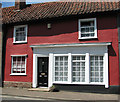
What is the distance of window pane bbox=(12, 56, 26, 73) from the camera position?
1235cm

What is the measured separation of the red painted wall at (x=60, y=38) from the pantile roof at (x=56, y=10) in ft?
1.98

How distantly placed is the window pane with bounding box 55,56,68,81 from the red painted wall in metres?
1.27

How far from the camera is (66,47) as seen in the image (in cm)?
1105

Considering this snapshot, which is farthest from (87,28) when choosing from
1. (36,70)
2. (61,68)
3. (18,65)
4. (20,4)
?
(20,4)

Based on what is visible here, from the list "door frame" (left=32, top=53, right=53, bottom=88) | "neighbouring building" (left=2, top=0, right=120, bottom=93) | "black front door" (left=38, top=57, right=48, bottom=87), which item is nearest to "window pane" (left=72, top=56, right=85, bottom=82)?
"neighbouring building" (left=2, top=0, right=120, bottom=93)

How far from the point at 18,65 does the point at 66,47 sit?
14.3 ft

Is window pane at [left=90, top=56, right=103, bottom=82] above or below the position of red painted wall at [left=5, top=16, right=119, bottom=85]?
below

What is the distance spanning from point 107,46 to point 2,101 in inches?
281

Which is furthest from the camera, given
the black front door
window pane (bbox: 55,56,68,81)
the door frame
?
the black front door

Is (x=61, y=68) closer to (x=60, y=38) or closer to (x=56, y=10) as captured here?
(x=60, y=38)

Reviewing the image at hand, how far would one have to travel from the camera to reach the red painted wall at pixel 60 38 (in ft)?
33.3

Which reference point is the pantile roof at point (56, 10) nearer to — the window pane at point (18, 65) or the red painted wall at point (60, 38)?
the red painted wall at point (60, 38)

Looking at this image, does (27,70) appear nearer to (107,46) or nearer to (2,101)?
(2,101)

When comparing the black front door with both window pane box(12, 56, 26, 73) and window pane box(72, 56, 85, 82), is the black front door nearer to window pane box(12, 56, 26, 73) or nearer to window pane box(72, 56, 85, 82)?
window pane box(12, 56, 26, 73)
